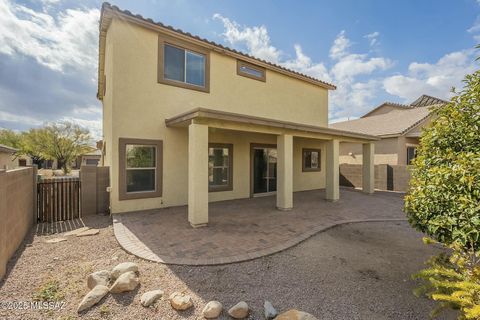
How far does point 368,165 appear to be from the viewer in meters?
11.8

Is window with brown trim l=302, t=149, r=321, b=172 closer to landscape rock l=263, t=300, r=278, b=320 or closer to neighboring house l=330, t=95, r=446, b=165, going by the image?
neighboring house l=330, t=95, r=446, b=165

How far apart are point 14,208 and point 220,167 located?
653 centimetres

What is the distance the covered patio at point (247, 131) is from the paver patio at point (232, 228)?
555 mm

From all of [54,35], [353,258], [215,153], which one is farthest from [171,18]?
[353,258]

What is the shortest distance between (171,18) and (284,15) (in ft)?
16.5

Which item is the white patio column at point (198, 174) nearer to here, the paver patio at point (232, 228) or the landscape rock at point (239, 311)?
the paver patio at point (232, 228)

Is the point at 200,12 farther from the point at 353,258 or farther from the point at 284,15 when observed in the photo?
the point at 353,258

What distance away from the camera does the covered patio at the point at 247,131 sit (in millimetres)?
5941

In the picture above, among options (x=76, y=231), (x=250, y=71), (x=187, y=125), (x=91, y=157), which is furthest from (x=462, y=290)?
(x=91, y=157)

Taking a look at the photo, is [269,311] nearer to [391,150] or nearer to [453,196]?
[453,196]

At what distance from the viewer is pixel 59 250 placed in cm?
471

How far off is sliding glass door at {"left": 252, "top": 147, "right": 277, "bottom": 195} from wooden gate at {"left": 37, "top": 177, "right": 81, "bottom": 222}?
732 cm

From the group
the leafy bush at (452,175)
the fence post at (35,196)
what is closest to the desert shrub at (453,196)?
the leafy bush at (452,175)

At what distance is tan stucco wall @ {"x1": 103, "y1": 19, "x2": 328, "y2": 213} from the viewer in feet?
23.9
